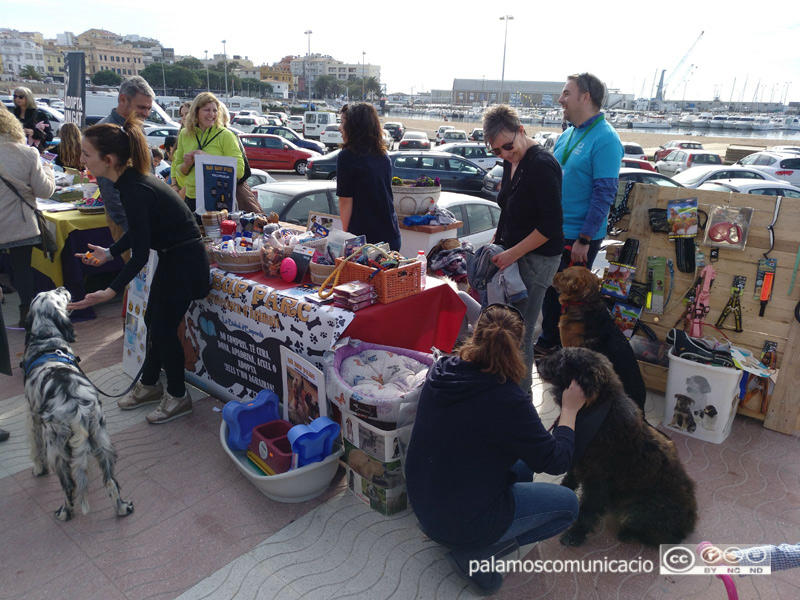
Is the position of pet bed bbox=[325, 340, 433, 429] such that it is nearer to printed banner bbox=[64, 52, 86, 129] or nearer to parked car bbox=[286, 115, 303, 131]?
printed banner bbox=[64, 52, 86, 129]

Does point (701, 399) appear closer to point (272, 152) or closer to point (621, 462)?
point (621, 462)

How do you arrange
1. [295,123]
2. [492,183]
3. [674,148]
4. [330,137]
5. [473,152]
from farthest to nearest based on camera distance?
[295,123] → [330,137] → [674,148] → [473,152] → [492,183]

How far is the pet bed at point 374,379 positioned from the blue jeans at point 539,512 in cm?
71

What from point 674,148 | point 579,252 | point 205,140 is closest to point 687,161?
point 674,148

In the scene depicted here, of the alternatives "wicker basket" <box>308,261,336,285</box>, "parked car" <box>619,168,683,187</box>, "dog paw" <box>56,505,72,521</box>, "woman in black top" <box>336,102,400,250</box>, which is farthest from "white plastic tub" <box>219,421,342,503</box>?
"parked car" <box>619,168,683,187</box>

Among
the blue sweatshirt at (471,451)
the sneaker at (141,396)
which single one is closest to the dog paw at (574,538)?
the blue sweatshirt at (471,451)

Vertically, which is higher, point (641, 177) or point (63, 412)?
point (641, 177)

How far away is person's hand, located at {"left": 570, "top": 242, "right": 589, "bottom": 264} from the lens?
12.9 ft

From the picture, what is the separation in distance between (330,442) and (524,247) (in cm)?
166

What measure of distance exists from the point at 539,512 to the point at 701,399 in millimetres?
1981

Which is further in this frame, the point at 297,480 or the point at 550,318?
the point at 550,318

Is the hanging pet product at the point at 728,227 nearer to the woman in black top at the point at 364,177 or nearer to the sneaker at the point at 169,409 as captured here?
the woman in black top at the point at 364,177

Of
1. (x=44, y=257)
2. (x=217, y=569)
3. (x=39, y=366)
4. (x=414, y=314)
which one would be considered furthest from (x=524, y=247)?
(x=44, y=257)

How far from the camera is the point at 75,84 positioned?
737cm
